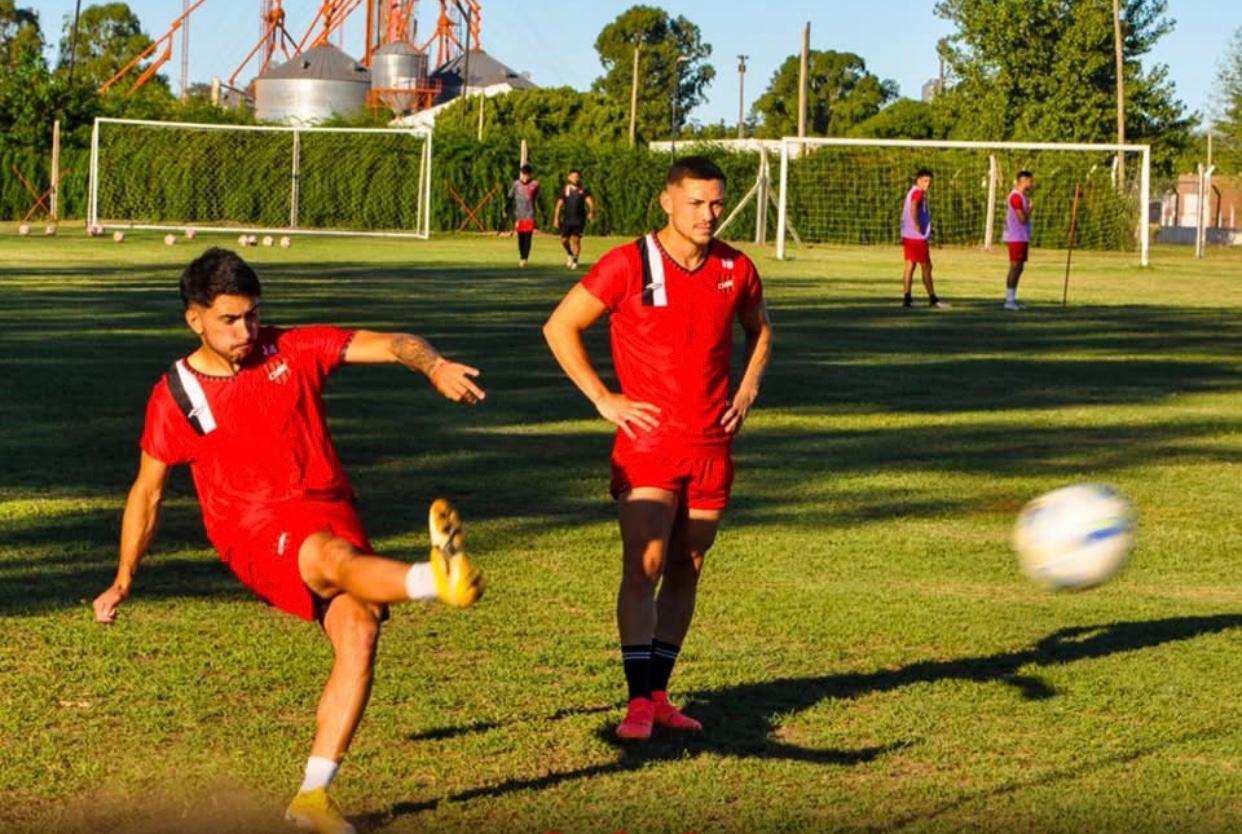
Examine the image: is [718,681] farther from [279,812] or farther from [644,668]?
[279,812]

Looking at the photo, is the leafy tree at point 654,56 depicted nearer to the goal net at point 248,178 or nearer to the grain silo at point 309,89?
the grain silo at point 309,89

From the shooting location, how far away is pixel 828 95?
149m

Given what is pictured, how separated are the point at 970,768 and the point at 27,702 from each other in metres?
3.30

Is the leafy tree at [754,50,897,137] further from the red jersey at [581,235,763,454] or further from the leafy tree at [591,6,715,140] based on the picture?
the red jersey at [581,235,763,454]

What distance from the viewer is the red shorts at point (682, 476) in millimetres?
7039

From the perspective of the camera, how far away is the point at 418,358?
600 centimetres

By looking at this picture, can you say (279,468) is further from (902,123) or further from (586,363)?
(902,123)

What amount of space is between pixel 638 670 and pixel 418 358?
1.66m

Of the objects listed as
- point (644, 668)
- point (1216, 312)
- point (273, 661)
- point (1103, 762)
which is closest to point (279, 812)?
point (644, 668)

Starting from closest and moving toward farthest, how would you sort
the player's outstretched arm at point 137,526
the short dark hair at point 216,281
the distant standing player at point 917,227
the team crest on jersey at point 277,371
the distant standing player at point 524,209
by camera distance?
A: the short dark hair at point 216,281, the team crest on jersey at point 277,371, the player's outstretched arm at point 137,526, the distant standing player at point 917,227, the distant standing player at point 524,209

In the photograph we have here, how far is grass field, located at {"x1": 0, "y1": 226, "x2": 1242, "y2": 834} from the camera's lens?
6.37 m

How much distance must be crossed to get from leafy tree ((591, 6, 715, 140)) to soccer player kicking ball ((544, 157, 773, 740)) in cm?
14588

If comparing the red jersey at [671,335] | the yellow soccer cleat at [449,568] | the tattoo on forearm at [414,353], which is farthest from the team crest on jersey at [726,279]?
the yellow soccer cleat at [449,568]

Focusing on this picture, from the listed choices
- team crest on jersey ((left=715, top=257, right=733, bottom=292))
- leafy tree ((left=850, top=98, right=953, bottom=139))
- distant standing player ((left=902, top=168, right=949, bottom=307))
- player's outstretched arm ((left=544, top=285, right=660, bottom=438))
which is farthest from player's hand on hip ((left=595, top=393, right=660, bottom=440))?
leafy tree ((left=850, top=98, right=953, bottom=139))
